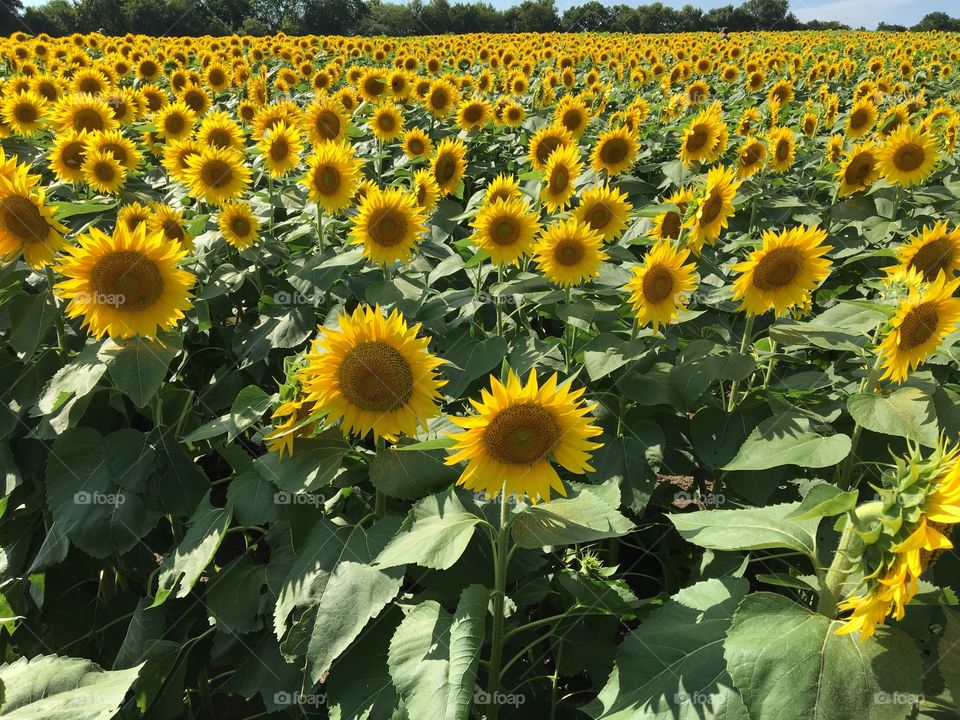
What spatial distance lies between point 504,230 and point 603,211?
85 cm

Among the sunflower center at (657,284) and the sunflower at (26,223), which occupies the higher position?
the sunflower at (26,223)

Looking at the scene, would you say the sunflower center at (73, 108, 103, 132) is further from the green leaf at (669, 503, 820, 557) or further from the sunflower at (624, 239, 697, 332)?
the green leaf at (669, 503, 820, 557)

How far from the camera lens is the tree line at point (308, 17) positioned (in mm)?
27594

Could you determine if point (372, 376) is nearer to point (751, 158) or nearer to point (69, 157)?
point (69, 157)

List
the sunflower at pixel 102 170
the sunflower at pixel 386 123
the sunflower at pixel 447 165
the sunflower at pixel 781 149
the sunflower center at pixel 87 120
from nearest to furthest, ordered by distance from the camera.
Result: 1. the sunflower at pixel 102 170
2. the sunflower at pixel 447 165
3. the sunflower center at pixel 87 120
4. the sunflower at pixel 781 149
5. the sunflower at pixel 386 123

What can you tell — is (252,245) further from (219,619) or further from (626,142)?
(626,142)

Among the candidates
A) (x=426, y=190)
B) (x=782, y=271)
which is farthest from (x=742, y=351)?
(x=426, y=190)

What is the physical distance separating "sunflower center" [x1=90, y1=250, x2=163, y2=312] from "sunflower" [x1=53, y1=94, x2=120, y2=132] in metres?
3.60

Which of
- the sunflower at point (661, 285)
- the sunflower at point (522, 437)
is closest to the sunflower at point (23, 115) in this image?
the sunflower at point (661, 285)

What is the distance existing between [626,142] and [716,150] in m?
0.92

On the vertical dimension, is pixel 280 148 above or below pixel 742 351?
above

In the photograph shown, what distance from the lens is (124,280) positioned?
2.59 meters

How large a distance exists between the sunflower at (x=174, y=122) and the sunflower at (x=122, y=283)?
3.67 meters

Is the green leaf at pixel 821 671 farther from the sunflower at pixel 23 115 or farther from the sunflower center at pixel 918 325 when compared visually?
the sunflower at pixel 23 115
